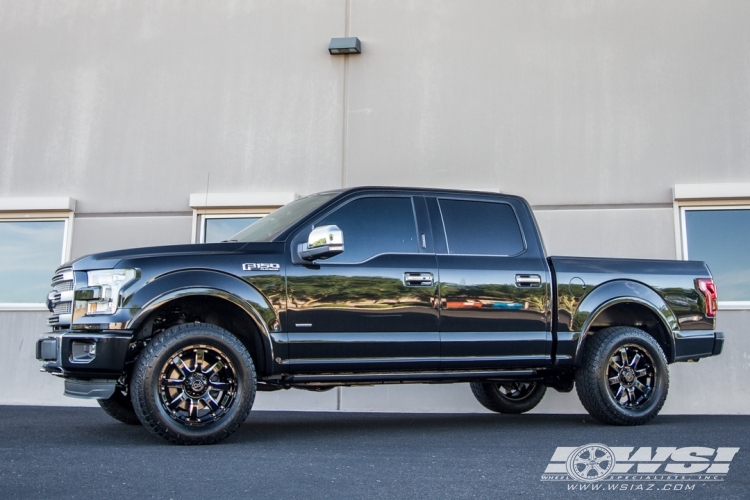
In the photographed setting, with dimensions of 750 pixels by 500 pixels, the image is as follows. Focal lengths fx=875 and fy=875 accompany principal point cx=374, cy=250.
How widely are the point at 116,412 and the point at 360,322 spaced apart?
2131 millimetres

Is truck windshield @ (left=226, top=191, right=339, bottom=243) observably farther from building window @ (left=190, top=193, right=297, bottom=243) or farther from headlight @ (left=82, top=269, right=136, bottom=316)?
building window @ (left=190, top=193, right=297, bottom=243)

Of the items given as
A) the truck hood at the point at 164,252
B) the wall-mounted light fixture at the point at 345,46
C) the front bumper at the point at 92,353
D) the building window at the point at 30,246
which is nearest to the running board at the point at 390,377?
the truck hood at the point at 164,252

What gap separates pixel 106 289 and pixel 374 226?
1.98 metres

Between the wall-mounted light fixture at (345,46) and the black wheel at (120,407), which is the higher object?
the wall-mounted light fixture at (345,46)

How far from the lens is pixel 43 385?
33.2 feet

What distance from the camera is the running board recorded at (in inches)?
244

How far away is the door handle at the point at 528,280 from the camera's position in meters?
6.79

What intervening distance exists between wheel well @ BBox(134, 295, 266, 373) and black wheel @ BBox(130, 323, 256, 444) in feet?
0.81

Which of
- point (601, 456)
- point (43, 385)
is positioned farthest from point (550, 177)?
point (43, 385)

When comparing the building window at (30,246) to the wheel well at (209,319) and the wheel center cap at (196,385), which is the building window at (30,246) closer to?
the wheel well at (209,319)

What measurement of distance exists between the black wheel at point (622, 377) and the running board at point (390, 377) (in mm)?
660

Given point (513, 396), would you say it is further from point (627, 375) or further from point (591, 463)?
point (591, 463)

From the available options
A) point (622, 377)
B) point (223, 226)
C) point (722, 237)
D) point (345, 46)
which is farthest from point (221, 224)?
point (722, 237)

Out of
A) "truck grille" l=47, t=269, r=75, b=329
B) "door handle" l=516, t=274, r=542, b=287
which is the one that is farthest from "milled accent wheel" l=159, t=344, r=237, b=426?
"door handle" l=516, t=274, r=542, b=287
